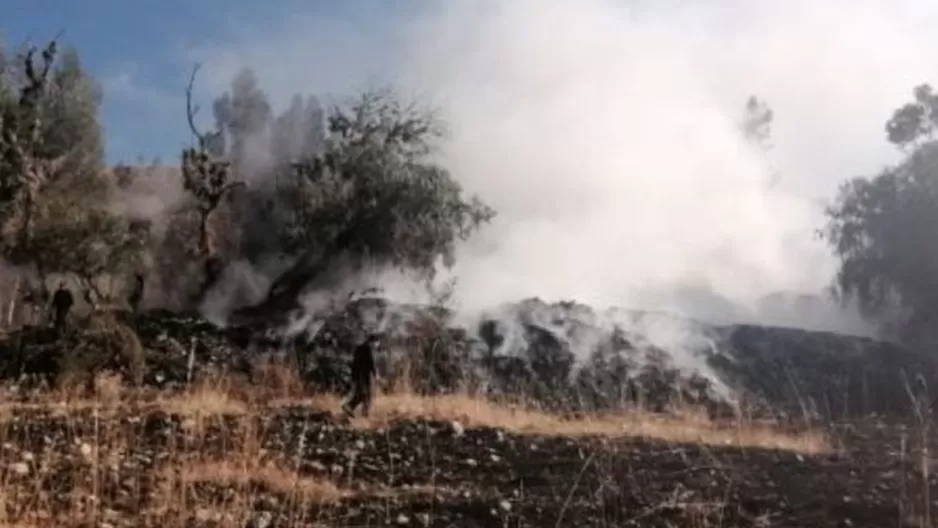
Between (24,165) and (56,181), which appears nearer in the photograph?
(24,165)

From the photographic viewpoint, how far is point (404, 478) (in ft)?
21.2

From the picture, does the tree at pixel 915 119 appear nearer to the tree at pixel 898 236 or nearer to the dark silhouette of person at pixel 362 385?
the tree at pixel 898 236

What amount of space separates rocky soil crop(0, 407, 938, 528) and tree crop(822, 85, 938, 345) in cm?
2077

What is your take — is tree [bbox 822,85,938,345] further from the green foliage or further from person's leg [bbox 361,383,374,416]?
person's leg [bbox 361,383,374,416]

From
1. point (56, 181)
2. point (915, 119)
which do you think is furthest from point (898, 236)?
point (56, 181)

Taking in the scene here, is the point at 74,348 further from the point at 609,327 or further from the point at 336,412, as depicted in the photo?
the point at 609,327

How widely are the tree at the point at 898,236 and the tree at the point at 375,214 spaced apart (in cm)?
1195

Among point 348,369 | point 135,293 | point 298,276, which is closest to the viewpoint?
point 348,369

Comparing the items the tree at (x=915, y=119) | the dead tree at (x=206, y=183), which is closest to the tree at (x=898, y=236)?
the tree at (x=915, y=119)

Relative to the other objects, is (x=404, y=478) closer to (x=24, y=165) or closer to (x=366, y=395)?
(x=366, y=395)

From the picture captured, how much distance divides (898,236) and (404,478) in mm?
25506

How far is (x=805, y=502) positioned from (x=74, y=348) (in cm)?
868

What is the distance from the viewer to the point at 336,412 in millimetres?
10203

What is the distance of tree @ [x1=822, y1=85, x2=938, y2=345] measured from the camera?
2845 centimetres
